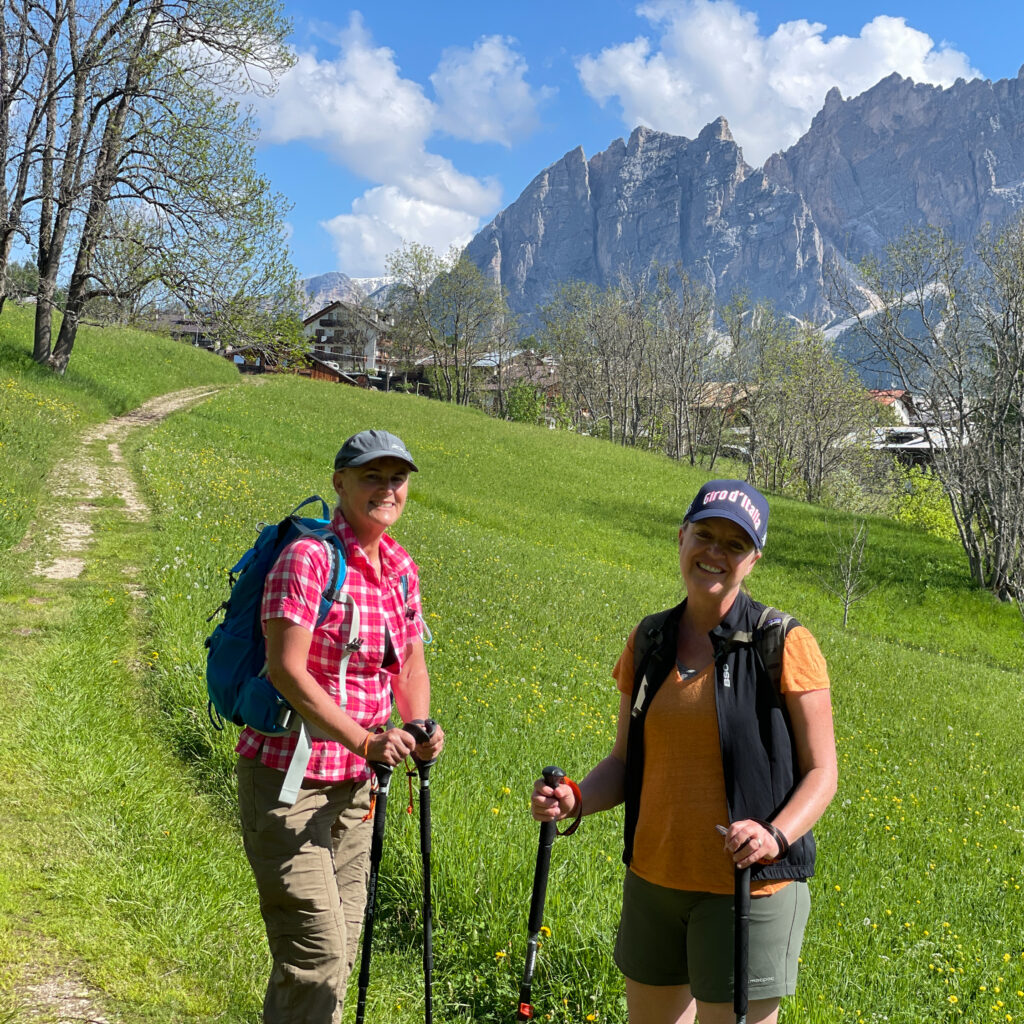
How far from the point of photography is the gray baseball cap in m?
3.50

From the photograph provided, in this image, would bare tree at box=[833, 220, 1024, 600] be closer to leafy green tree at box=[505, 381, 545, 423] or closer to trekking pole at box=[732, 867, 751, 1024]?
trekking pole at box=[732, 867, 751, 1024]

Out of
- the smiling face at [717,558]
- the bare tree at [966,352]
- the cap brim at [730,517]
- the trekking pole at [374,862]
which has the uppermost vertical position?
the bare tree at [966,352]

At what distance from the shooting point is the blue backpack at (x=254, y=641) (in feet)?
10.6

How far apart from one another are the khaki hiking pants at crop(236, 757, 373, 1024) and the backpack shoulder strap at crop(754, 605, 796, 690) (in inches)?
68.1

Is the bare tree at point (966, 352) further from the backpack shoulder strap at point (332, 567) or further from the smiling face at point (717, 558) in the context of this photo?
the backpack shoulder strap at point (332, 567)

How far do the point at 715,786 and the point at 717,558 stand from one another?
2.36ft

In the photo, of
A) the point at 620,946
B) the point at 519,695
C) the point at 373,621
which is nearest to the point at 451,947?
the point at 620,946

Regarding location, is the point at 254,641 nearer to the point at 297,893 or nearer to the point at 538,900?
the point at 297,893

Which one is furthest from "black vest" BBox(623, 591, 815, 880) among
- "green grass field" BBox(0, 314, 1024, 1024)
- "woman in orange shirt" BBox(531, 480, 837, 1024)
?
"green grass field" BBox(0, 314, 1024, 1024)

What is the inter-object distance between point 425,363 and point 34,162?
2753 inches

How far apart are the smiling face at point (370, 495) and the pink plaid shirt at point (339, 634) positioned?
0.18ft

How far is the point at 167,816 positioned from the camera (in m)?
5.88

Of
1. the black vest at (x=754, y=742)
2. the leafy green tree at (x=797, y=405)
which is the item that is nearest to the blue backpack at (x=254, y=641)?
the black vest at (x=754, y=742)

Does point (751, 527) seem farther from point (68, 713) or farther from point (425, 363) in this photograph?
point (425, 363)
